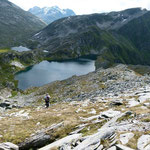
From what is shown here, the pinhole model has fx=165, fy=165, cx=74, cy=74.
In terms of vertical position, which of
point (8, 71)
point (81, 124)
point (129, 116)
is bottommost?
point (8, 71)

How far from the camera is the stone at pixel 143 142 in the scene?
11516 mm

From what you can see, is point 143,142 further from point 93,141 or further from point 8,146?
point 8,146

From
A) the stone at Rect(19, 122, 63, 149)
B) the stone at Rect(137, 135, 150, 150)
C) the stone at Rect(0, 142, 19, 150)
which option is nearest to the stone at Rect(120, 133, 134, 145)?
the stone at Rect(137, 135, 150, 150)

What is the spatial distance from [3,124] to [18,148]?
6159mm

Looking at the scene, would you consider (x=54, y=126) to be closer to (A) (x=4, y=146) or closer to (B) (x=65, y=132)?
(B) (x=65, y=132)

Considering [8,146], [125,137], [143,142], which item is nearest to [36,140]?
[8,146]

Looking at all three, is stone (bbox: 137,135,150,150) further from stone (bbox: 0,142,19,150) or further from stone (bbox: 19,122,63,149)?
stone (bbox: 0,142,19,150)

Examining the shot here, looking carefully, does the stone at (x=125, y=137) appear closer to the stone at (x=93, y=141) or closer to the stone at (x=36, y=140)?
the stone at (x=93, y=141)

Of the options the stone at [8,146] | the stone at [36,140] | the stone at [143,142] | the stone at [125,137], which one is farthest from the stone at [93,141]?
the stone at [8,146]

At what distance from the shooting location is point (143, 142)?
471 inches

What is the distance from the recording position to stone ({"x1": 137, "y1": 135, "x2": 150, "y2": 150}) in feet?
37.8

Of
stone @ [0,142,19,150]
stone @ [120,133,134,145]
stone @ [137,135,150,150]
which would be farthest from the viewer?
stone @ [0,142,19,150]

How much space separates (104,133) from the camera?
13.3 meters

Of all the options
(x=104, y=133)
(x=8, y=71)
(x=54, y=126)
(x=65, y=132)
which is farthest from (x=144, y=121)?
(x=8, y=71)
